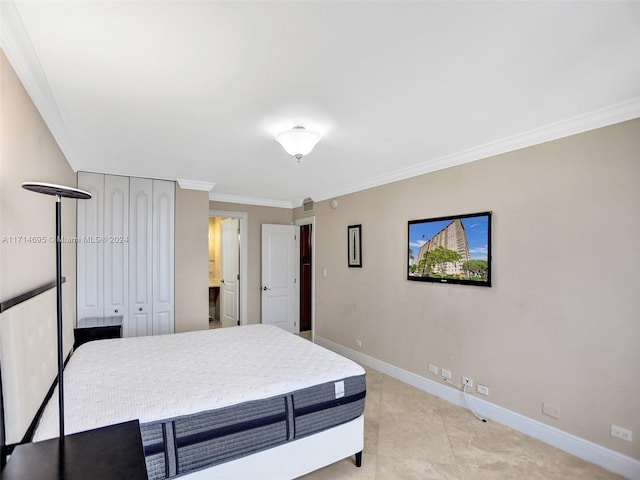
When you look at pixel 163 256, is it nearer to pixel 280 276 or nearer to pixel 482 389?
pixel 280 276

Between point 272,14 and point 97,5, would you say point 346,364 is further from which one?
point 97,5

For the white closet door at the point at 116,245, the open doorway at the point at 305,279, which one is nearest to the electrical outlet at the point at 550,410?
the open doorway at the point at 305,279

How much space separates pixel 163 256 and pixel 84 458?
3.50m

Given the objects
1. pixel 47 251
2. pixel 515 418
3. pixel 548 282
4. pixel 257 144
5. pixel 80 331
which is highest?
pixel 257 144

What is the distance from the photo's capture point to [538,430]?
2654 mm

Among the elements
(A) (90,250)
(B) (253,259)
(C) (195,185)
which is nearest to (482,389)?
(B) (253,259)

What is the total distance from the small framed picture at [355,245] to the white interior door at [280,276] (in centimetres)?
164

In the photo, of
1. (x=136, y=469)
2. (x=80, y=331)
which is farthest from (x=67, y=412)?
(x=80, y=331)

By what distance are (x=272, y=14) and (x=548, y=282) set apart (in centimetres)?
265

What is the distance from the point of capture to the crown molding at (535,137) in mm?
2215

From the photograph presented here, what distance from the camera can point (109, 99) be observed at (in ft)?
6.90

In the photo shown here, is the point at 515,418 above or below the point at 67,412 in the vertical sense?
below

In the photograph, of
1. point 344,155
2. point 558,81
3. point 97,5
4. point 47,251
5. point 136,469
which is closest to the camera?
point 136,469

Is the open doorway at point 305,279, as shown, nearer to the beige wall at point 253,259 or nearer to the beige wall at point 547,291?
the beige wall at point 253,259
